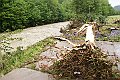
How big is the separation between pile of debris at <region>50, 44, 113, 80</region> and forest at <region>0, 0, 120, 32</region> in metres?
9.13

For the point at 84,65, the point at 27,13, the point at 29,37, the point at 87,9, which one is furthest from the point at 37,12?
the point at 84,65

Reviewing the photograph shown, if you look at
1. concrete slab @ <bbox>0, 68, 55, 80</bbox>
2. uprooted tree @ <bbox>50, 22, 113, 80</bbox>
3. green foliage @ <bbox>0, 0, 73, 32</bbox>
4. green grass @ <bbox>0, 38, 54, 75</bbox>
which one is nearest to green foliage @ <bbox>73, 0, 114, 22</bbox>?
green foliage @ <bbox>0, 0, 73, 32</bbox>

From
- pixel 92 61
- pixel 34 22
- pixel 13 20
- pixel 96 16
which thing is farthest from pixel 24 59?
pixel 96 16

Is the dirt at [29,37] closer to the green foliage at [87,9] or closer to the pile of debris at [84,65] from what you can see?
the pile of debris at [84,65]

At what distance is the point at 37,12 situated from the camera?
17.6 m

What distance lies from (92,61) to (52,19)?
1550cm

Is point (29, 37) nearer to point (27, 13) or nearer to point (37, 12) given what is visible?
point (27, 13)

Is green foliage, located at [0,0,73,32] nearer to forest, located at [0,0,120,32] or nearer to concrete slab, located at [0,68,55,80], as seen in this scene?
forest, located at [0,0,120,32]

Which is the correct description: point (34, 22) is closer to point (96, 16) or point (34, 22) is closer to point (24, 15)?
point (24, 15)

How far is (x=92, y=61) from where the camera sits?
525cm

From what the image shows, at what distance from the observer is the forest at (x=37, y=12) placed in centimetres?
1448

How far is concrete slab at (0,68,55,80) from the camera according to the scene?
5.63 metres

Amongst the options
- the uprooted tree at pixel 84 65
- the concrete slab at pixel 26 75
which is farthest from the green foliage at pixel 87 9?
the uprooted tree at pixel 84 65

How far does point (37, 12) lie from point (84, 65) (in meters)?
12.6
